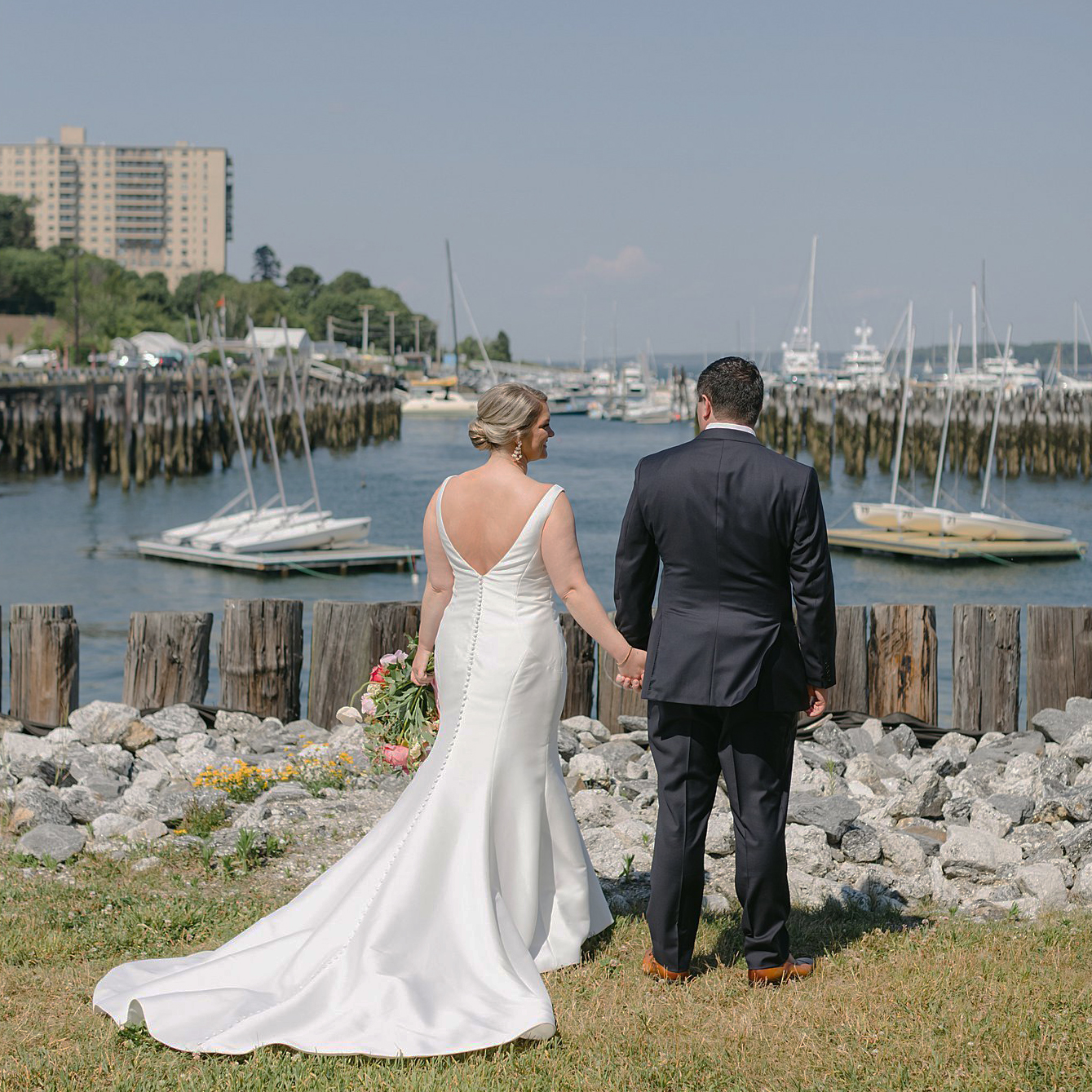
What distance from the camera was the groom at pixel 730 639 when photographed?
444cm

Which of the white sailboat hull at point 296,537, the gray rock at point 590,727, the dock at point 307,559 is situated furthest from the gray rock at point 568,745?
the white sailboat hull at point 296,537

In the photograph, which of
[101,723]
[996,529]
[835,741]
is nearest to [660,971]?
[835,741]

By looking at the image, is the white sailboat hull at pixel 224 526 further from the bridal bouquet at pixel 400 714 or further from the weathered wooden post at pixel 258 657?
the bridal bouquet at pixel 400 714

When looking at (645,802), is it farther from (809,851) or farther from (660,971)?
(660,971)

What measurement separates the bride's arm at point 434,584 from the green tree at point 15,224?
166 metres

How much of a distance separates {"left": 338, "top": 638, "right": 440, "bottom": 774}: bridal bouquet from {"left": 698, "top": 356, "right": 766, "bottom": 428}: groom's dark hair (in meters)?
1.75

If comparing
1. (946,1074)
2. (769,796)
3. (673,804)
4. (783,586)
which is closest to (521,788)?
(673,804)

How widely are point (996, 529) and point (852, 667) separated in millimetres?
24543

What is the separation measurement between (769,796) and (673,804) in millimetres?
317

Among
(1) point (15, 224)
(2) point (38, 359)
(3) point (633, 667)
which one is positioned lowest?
(3) point (633, 667)

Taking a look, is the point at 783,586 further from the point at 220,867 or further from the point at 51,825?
the point at 51,825

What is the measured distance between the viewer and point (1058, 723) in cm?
870

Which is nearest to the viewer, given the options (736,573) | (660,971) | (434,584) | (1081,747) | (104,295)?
(736,573)

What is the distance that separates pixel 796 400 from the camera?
66.5 metres
